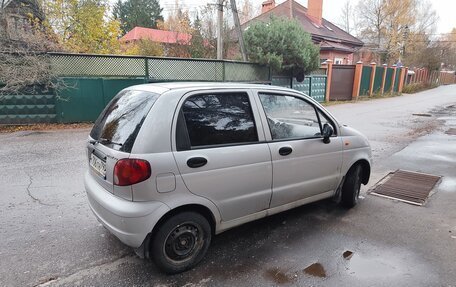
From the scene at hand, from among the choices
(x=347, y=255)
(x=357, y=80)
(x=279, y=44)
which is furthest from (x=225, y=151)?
(x=357, y=80)

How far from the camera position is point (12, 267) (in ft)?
9.41

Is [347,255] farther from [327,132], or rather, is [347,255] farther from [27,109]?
[27,109]

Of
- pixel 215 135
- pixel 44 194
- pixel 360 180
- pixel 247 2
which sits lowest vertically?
pixel 44 194

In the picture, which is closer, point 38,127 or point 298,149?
point 298,149

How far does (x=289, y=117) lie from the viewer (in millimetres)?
3766

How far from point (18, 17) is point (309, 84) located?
1382cm

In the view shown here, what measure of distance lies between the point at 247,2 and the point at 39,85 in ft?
109

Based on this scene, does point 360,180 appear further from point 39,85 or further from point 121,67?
point 39,85

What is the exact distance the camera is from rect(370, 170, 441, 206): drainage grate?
4.71 m

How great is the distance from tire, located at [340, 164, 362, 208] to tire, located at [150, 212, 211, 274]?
220 centimetres

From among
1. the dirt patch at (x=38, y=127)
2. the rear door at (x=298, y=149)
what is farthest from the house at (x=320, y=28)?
the rear door at (x=298, y=149)

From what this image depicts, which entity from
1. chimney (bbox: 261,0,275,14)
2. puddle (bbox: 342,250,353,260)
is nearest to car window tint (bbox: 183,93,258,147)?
puddle (bbox: 342,250,353,260)

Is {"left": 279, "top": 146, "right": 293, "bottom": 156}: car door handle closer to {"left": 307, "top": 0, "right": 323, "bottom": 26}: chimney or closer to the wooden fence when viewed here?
the wooden fence

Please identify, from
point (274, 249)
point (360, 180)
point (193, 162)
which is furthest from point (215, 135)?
point (360, 180)
